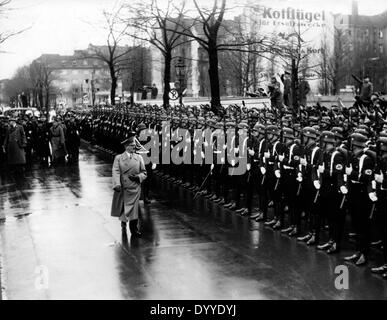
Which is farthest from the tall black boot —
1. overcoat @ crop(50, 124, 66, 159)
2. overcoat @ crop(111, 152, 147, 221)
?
→ overcoat @ crop(50, 124, 66, 159)

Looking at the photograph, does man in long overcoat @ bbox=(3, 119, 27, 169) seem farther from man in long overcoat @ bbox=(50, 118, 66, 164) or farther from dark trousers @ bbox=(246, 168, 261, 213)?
dark trousers @ bbox=(246, 168, 261, 213)

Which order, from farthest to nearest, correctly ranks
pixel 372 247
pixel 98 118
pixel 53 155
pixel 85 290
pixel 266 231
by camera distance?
pixel 98 118 < pixel 53 155 < pixel 266 231 < pixel 372 247 < pixel 85 290

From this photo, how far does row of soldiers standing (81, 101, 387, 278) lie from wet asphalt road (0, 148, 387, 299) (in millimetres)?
447

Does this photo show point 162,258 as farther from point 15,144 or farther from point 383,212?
point 15,144

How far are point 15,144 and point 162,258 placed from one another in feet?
43.7

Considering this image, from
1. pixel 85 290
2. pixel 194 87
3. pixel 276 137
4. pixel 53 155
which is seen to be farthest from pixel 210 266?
pixel 194 87

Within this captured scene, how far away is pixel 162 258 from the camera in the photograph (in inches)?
399

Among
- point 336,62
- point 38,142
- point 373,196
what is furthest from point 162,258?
point 336,62

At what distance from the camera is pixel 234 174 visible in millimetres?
14406

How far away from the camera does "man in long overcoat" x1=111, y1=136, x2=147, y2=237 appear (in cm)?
1170

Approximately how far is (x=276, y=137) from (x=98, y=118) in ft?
72.0

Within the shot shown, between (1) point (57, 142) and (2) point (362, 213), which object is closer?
(2) point (362, 213)

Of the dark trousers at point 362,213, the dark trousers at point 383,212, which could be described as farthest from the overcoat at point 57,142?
the dark trousers at point 383,212
